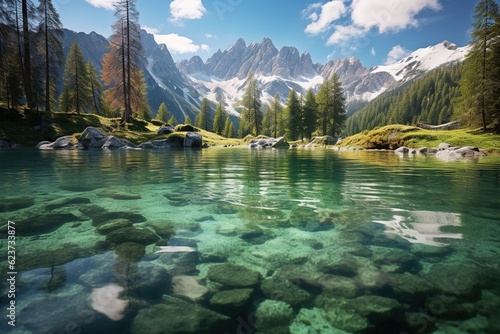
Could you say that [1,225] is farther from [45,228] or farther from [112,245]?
[112,245]

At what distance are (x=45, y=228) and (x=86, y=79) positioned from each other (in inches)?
2221

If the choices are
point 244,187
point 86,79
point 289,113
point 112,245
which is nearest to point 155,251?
point 112,245

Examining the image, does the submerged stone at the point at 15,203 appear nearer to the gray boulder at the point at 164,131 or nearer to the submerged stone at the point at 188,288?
the submerged stone at the point at 188,288

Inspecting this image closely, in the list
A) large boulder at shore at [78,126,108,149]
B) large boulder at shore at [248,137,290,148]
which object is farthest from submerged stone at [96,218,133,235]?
large boulder at shore at [248,137,290,148]

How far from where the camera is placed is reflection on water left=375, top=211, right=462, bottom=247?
14.1 feet

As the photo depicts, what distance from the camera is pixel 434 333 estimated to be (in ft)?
7.21

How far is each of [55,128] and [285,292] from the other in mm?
40488

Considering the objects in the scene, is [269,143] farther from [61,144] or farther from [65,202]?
[65,202]

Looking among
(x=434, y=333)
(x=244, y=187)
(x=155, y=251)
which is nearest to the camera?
(x=434, y=333)

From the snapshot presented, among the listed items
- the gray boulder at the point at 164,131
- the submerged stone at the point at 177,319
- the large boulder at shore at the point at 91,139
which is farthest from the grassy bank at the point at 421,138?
the large boulder at shore at the point at 91,139

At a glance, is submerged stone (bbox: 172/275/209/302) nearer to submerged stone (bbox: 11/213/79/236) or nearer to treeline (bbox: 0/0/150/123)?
submerged stone (bbox: 11/213/79/236)

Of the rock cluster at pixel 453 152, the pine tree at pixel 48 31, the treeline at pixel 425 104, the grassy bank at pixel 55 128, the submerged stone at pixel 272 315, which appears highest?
the treeline at pixel 425 104

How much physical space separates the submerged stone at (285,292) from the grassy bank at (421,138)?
98.1 ft

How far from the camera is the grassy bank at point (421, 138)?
89.0 feet
